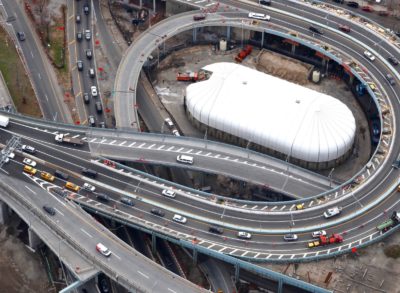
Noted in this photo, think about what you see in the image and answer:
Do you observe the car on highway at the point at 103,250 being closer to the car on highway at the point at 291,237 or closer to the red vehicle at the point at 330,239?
the car on highway at the point at 291,237

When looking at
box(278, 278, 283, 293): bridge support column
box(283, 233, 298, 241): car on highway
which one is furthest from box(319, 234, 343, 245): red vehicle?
box(278, 278, 283, 293): bridge support column

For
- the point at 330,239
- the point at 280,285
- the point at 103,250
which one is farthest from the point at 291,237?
the point at 103,250

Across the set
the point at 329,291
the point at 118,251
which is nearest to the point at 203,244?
the point at 118,251

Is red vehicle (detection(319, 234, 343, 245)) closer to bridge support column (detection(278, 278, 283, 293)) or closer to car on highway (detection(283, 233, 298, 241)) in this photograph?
car on highway (detection(283, 233, 298, 241))

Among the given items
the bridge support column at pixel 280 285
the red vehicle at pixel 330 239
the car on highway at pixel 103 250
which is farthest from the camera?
the red vehicle at pixel 330 239

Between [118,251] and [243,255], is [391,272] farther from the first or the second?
[118,251]

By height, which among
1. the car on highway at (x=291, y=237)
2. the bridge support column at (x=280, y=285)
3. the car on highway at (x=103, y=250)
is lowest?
the bridge support column at (x=280, y=285)

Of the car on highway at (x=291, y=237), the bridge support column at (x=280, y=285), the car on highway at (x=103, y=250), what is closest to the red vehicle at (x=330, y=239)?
the car on highway at (x=291, y=237)

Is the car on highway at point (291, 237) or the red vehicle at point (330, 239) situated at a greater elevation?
the red vehicle at point (330, 239)

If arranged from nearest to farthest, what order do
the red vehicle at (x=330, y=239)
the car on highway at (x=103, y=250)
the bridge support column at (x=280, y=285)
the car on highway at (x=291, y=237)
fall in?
1. the bridge support column at (x=280, y=285)
2. the car on highway at (x=103, y=250)
3. the red vehicle at (x=330, y=239)
4. the car on highway at (x=291, y=237)

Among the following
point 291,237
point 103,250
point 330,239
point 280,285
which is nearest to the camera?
point 280,285

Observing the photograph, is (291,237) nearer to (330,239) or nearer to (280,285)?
(330,239)
